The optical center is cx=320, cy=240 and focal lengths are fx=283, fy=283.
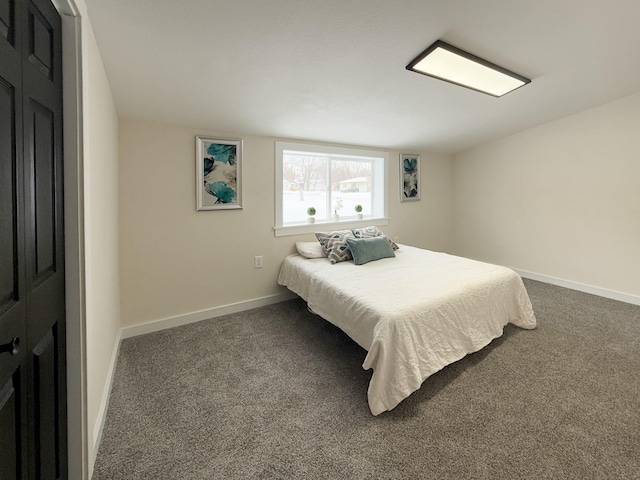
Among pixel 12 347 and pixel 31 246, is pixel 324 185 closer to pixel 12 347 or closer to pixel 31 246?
pixel 31 246

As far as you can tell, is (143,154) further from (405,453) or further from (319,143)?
(405,453)

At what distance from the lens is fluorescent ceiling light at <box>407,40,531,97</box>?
6.56 feet

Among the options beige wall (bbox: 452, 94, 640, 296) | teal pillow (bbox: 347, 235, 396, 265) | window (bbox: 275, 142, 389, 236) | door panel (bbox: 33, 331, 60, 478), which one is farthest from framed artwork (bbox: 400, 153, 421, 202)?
door panel (bbox: 33, 331, 60, 478)

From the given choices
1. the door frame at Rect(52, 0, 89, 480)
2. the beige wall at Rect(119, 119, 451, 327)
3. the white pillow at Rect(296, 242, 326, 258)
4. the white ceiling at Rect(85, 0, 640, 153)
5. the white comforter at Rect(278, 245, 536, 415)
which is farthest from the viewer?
the white pillow at Rect(296, 242, 326, 258)

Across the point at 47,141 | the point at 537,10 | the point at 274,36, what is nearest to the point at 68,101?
the point at 47,141

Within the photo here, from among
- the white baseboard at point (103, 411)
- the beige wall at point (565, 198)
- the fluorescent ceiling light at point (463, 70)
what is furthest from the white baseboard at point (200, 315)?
the beige wall at point (565, 198)

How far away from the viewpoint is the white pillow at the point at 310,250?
3109 millimetres

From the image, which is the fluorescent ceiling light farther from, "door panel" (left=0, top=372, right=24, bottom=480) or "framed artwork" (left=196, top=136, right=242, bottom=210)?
"door panel" (left=0, top=372, right=24, bottom=480)

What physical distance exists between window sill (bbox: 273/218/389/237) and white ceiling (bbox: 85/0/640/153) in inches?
41.2

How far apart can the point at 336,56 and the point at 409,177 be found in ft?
8.86

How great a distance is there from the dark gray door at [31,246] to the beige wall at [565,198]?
4.75m

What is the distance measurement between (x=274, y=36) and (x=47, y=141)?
129 centimetres

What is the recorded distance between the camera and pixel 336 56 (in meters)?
1.92

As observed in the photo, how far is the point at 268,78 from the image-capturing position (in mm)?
2062
